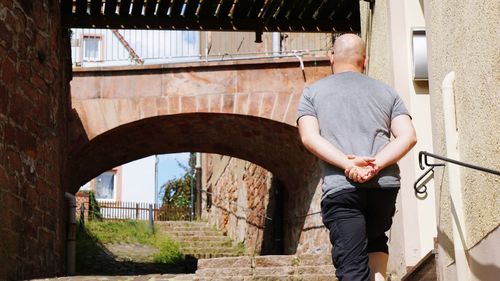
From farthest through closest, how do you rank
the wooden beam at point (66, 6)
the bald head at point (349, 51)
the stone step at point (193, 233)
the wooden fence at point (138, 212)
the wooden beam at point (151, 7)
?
1. the wooden fence at point (138, 212)
2. the stone step at point (193, 233)
3. the wooden beam at point (151, 7)
4. the wooden beam at point (66, 6)
5. the bald head at point (349, 51)

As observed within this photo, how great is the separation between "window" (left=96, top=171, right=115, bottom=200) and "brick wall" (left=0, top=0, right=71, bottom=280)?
27293mm

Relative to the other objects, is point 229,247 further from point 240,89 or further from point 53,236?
point 53,236

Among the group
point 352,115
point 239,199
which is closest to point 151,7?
point 352,115

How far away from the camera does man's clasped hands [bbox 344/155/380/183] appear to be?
12.5 feet

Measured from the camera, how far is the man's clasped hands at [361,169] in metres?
3.81

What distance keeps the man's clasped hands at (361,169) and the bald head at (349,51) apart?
1.82ft

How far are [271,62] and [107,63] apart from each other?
7.74 feet

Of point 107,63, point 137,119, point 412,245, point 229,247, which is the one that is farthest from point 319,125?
point 229,247

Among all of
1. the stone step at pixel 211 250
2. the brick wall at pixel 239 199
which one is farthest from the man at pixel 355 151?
the stone step at pixel 211 250

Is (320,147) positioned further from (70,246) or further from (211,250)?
(211,250)

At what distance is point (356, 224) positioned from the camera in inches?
152

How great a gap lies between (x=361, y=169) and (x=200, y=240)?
16.4m

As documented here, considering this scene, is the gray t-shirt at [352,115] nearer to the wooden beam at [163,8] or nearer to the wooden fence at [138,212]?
the wooden beam at [163,8]

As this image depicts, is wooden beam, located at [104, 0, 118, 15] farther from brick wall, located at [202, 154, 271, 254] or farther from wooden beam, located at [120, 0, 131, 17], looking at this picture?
brick wall, located at [202, 154, 271, 254]
